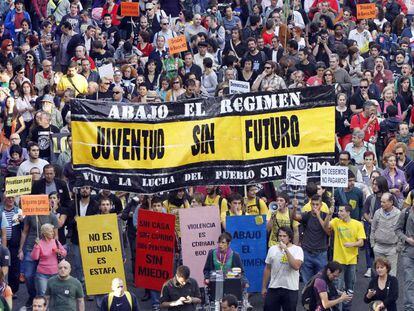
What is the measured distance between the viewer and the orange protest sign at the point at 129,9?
37875 mm

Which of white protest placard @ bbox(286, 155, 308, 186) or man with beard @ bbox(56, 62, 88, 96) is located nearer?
white protest placard @ bbox(286, 155, 308, 186)

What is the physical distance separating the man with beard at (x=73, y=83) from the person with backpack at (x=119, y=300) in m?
9.42

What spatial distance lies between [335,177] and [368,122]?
17.1 ft

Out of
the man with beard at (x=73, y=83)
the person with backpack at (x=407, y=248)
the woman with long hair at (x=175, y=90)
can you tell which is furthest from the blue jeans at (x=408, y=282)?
the man with beard at (x=73, y=83)

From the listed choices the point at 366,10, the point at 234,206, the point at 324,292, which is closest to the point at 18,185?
the point at 234,206

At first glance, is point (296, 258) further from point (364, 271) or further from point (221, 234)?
point (364, 271)

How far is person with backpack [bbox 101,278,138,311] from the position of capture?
23.5 m

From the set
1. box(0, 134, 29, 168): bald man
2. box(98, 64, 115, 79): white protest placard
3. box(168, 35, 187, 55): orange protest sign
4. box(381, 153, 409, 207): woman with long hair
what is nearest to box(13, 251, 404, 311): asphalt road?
box(381, 153, 409, 207): woman with long hair

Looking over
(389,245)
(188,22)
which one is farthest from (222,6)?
(389,245)

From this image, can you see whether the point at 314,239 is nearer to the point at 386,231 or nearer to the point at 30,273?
the point at 386,231

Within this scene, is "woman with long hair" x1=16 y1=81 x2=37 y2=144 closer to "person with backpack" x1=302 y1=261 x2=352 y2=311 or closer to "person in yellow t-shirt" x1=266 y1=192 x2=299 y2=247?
"person in yellow t-shirt" x1=266 y1=192 x2=299 y2=247

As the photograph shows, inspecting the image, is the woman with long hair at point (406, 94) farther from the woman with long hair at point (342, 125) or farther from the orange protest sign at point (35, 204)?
the orange protest sign at point (35, 204)

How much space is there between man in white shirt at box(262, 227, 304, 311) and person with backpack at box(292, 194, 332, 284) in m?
1.06

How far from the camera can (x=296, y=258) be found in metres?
24.4
